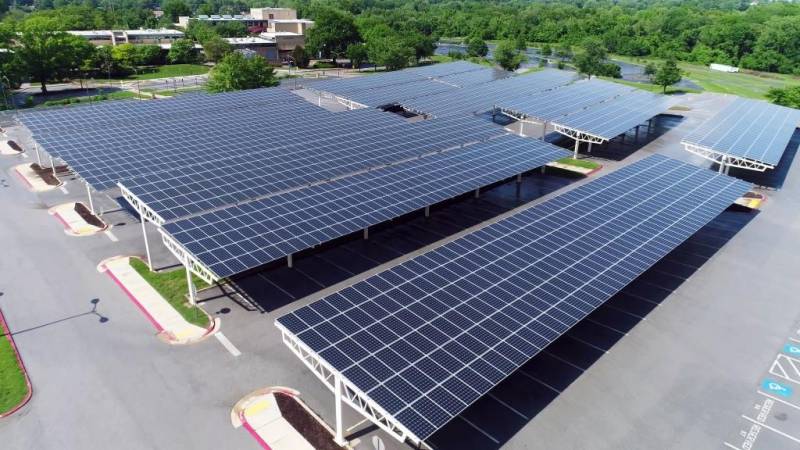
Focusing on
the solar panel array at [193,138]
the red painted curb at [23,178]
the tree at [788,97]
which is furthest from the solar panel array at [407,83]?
the tree at [788,97]

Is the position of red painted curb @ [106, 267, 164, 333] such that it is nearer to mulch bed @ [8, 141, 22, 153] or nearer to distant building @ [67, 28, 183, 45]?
mulch bed @ [8, 141, 22, 153]

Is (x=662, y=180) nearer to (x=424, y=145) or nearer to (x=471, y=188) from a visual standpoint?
(x=471, y=188)

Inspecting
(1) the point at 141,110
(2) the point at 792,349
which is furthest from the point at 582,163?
(1) the point at 141,110

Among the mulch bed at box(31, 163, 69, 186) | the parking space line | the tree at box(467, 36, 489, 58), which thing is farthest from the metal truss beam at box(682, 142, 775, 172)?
the tree at box(467, 36, 489, 58)

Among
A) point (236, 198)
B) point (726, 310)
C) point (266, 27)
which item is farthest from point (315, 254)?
point (266, 27)

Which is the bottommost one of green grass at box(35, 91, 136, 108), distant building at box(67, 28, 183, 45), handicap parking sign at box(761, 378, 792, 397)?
handicap parking sign at box(761, 378, 792, 397)

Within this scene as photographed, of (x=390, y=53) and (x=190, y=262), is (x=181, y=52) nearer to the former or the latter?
(x=390, y=53)
